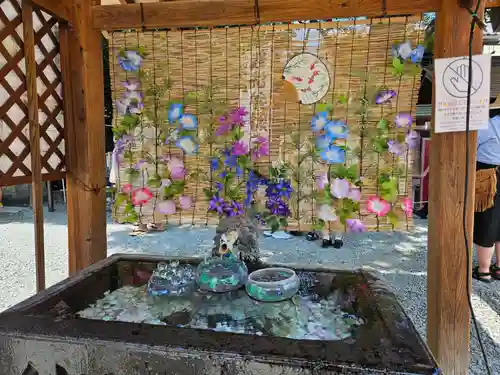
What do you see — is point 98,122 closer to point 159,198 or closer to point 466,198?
point 159,198

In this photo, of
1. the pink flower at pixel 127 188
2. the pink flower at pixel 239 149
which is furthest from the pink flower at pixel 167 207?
the pink flower at pixel 239 149

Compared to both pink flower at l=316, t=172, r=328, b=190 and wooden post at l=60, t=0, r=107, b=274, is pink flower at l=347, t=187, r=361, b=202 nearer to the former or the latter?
pink flower at l=316, t=172, r=328, b=190

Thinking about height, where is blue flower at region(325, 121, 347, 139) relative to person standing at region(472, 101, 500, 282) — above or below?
above

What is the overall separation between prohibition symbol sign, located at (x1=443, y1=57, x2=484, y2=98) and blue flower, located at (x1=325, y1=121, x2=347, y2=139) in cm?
46

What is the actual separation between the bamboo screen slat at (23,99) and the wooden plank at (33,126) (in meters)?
0.07

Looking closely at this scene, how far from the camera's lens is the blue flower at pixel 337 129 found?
179 centimetres

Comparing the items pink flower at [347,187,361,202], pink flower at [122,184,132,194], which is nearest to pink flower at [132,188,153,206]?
pink flower at [122,184,132,194]

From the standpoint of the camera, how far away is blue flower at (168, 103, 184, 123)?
1.91m

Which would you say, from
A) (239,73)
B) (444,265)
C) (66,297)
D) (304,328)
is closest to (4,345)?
(66,297)

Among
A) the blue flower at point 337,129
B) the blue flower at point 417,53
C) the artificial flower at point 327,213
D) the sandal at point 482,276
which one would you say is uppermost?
the blue flower at point 417,53

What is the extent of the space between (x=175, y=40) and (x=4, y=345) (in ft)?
4.94

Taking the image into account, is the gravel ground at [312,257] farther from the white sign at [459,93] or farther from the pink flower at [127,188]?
the pink flower at [127,188]

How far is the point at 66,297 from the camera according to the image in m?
1.32

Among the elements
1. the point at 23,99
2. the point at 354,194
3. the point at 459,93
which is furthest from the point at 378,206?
the point at 23,99
